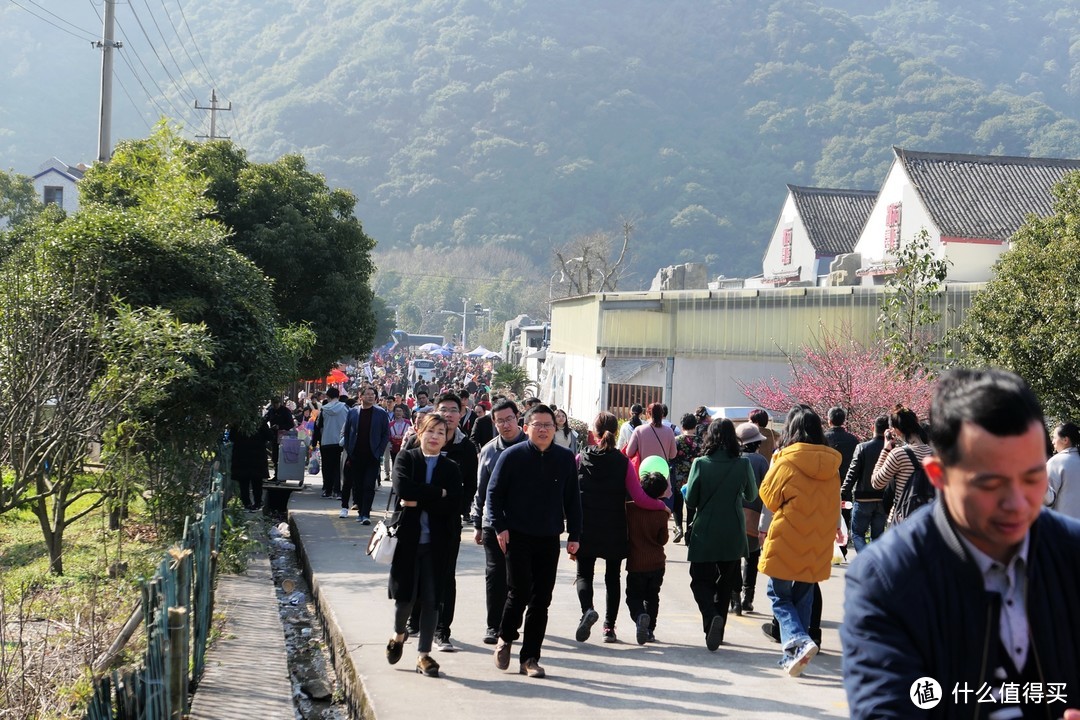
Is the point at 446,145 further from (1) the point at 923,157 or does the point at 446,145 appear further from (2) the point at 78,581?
(2) the point at 78,581

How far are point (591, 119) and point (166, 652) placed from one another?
159588mm

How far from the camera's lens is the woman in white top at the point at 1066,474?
895 cm

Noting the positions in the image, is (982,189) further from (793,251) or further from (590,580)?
(590,580)

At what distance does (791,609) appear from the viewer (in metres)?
7.84

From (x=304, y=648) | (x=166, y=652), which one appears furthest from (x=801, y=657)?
(x=304, y=648)

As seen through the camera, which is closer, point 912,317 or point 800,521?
point 800,521

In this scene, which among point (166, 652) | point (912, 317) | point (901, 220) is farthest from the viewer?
point (901, 220)

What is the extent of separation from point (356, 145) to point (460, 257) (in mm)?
36195

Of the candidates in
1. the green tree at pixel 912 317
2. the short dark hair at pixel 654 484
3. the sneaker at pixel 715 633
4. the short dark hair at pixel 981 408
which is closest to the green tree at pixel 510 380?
the green tree at pixel 912 317

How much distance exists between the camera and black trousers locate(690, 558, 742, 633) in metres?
8.70

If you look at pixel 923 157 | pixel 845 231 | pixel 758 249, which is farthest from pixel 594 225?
pixel 923 157

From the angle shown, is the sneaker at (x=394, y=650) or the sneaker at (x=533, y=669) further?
the sneaker at (x=394, y=650)

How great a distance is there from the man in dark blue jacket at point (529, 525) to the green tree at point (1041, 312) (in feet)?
30.9

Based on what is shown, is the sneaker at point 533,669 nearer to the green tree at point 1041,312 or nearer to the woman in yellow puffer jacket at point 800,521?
the woman in yellow puffer jacket at point 800,521
